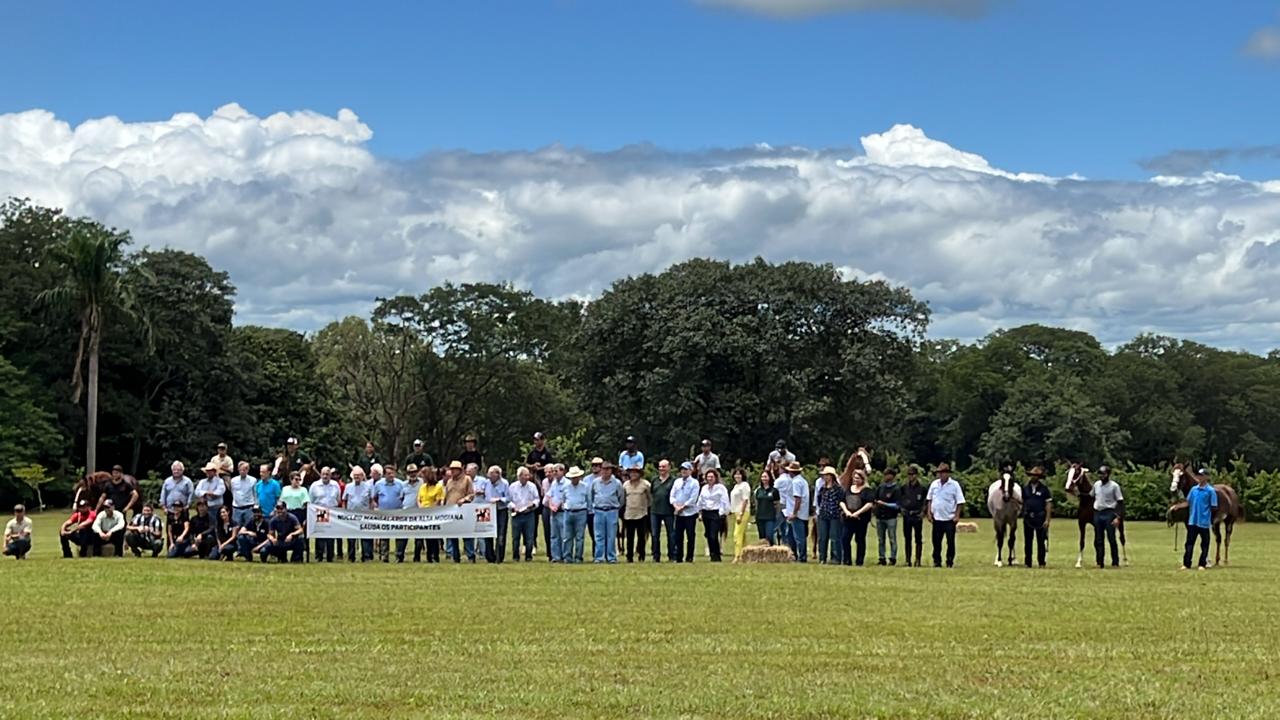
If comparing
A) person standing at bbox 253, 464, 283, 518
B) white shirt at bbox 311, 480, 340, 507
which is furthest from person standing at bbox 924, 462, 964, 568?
person standing at bbox 253, 464, 283, 518

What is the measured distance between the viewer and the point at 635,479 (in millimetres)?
29734

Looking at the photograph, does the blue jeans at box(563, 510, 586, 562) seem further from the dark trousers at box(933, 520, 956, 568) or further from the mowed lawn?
the dark trousers at box(933, 520, 956, 568)

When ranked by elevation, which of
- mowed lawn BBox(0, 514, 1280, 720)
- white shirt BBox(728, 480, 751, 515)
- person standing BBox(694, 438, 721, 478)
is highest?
person standing BBox(694, 438, 721, 478)

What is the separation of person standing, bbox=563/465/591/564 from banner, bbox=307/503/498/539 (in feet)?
4.27

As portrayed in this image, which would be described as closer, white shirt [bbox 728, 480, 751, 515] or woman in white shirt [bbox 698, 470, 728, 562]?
white shirt [bbox 728, 480, 751, 515]

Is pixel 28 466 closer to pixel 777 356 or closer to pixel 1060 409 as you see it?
pixel 777 356

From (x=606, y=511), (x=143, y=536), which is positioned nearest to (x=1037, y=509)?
(x=606, y=511)

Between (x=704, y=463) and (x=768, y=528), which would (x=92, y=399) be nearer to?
(x=704, y=463)

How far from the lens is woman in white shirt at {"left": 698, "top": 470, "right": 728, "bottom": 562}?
2945 centimetres

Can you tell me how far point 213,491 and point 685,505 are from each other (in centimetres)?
844

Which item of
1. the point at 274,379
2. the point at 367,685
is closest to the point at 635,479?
the point at 367,685

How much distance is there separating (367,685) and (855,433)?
6158 centimetres

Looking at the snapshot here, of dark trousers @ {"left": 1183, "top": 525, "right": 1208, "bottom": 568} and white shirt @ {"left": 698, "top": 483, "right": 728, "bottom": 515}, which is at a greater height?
white shirt @ {"left": 698, "top": 483, "right": 728, "bottom": 515}

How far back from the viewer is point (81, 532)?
95.7 ft
